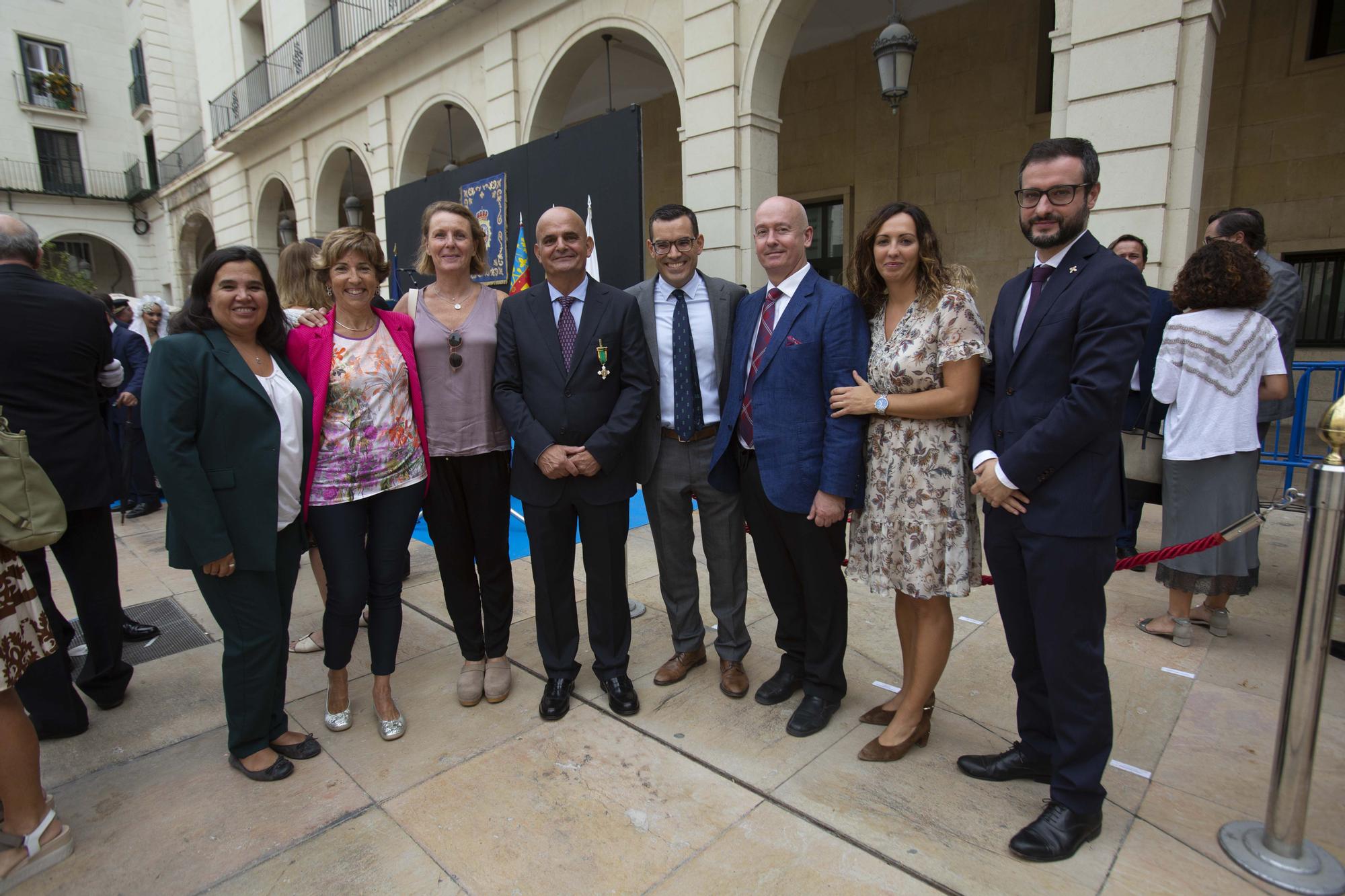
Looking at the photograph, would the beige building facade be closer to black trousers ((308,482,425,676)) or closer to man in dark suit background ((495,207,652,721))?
man in dark suit background ((495,207,652,721))

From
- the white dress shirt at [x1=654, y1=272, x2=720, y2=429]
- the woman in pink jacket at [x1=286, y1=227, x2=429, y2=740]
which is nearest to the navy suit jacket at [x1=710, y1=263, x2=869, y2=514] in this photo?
the white dress shirt at [x1=654, y1=272, x2=720, y2=429]

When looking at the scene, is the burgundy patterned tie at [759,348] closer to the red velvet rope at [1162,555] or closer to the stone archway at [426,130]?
the red velvet rope at [1162,555]

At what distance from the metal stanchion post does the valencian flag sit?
603cm

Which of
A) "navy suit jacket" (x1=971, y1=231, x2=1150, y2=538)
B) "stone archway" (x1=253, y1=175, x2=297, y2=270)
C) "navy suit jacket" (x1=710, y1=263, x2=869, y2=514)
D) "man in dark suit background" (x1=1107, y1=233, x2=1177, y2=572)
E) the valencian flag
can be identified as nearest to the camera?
"navy suit jacket" (x1=971, y1=231, x2=1150, y2=538)

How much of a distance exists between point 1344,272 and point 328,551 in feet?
32.7

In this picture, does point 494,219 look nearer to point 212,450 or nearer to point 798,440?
point 212,450

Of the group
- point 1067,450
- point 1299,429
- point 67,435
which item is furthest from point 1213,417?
point 67,435

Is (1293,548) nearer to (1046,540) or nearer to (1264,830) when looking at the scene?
(1264,830)

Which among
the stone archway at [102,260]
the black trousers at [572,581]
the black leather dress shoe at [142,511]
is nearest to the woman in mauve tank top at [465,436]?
the black trousers at [572,581]

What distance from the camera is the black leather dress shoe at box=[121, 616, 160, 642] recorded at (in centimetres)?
412

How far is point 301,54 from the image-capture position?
14086mm

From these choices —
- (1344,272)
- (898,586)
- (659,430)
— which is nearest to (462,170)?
(659,430)

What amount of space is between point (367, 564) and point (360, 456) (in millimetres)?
489

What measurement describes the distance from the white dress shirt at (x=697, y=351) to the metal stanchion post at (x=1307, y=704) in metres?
2.03
